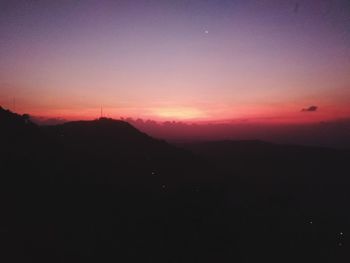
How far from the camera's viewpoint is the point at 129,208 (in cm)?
3356

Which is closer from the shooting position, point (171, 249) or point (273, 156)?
point (171, 249)

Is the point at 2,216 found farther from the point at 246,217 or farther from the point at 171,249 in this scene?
the point at 246,217

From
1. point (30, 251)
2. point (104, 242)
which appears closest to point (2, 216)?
point (30, 251)

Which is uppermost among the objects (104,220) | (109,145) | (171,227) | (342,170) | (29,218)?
(109,145)

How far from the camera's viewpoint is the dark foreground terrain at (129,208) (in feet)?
77.3

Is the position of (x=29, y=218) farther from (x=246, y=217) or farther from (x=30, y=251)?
(x=246, y=217)

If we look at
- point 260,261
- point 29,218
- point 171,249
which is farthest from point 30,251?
point 260,261

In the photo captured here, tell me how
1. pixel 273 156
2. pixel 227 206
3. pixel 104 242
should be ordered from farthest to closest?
pixel 273 156, pixel 227 206, pixel 104 242

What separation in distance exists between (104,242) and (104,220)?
3.04 metres

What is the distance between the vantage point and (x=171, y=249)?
31125 mm

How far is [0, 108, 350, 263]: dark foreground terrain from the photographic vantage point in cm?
2355

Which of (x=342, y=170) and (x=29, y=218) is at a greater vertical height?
(x=29, y=218)

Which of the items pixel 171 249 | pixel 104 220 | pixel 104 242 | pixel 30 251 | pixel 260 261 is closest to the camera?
pixel 30 251

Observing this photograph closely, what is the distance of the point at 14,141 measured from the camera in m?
33.0
